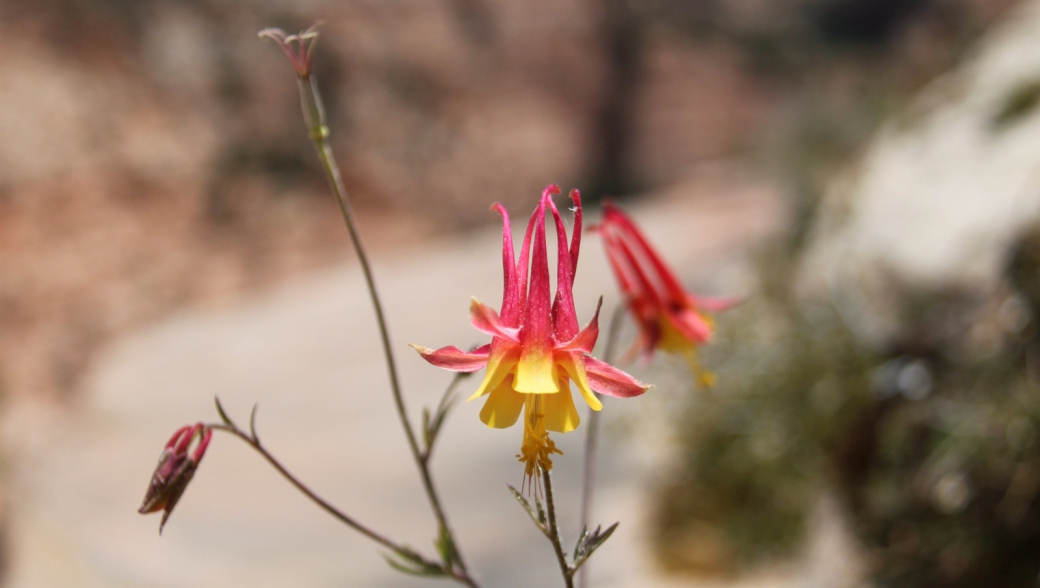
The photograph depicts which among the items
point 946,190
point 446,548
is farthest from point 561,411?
point 946,190

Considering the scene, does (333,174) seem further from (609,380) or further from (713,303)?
(713,303)

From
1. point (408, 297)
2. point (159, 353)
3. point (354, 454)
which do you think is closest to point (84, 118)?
point (159, 353)

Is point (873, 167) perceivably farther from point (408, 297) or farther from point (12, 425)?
point (12, 425)

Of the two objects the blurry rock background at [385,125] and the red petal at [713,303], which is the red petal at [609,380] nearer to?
the red petal at [713,303]

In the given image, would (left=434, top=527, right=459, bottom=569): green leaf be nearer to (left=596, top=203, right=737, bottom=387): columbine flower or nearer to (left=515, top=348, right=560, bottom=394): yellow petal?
(left=515, top=348, right=560, bottom=394): yellow petal

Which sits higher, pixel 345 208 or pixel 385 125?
pixel 385 125

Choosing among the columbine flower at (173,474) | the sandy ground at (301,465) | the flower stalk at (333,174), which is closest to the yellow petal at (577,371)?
the flower stalk at (333,174)
